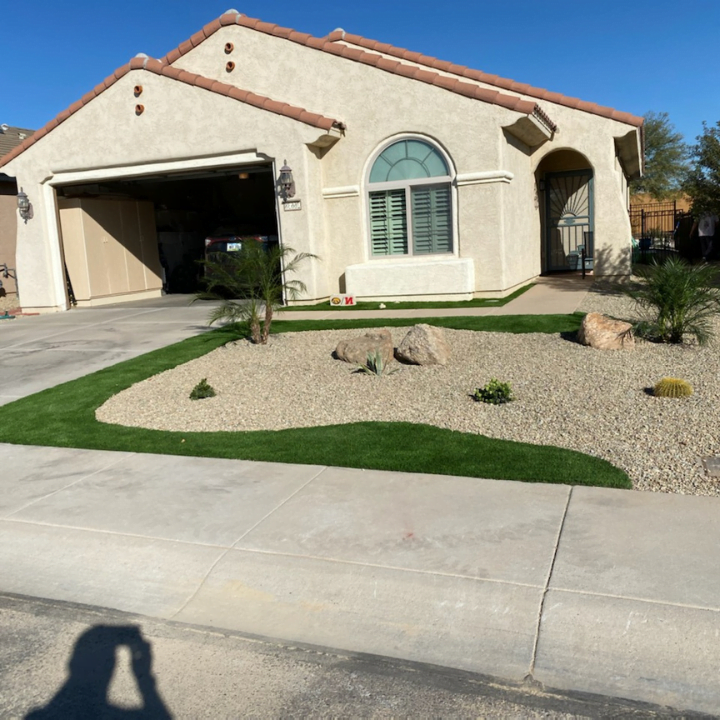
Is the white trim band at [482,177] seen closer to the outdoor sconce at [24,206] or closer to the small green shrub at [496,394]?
the small green shrub at [496,394]

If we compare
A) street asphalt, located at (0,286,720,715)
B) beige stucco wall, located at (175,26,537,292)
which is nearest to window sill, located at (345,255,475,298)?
beige stucco wall, located at (175,26,537,292)

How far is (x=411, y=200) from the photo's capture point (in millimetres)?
15109

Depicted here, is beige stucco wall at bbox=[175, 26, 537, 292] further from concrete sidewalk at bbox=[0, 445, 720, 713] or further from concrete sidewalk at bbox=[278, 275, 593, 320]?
concrete sidewalk at bbox=[0, 445, 720, 713]

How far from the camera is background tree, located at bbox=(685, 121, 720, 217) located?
Answer: 22062 mm

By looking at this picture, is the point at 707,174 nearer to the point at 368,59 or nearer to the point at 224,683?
the point at 368,59

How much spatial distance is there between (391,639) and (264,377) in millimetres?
6080

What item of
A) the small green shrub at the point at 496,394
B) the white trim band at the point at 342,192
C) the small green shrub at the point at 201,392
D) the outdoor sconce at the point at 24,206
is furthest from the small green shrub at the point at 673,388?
the outdoor sconce at the point at 24,206

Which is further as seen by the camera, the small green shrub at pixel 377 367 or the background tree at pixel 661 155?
the background tree at pixel 661 155

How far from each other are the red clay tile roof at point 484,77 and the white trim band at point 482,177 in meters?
3.09

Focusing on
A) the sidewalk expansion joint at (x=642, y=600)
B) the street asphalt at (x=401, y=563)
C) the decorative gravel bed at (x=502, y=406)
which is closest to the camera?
the street asphalt at (x=401, y=563)

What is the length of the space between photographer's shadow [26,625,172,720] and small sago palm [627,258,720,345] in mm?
7756

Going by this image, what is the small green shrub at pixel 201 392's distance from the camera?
9039 mm

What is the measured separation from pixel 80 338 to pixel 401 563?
10.4 m

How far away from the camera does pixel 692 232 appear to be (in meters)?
23.4
